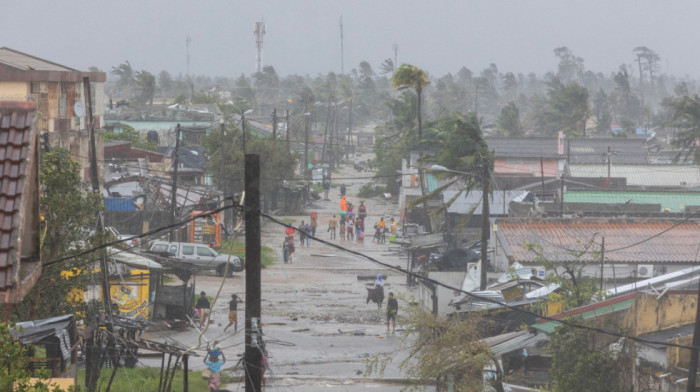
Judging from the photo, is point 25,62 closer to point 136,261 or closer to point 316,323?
point 136,261

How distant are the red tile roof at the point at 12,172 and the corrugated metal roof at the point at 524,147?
52234 millimetres

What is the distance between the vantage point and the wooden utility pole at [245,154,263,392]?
9.95 m

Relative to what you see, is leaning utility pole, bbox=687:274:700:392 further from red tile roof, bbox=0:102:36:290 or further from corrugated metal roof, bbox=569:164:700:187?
corrugated metal roof, bbox=569:164:700:187

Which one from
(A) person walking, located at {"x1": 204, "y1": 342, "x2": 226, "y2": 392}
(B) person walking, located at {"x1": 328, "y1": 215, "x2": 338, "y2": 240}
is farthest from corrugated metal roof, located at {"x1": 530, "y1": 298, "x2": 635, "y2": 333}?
(B) person walking, located at {"x1": 328, "y1": 215, "x2": 338, "y2": 240}

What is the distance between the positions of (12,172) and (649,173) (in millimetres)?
50799

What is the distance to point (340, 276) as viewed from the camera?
3384 centimetres

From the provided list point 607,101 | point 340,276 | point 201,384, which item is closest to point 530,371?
point 201,384

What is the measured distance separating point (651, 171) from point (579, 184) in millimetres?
9849

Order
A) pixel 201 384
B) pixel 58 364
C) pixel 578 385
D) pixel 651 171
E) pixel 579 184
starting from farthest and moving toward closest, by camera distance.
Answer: pixel 651 171 < pixel 579 184 < pixel 201 384 < pixel 578 385 < pixel 58 364

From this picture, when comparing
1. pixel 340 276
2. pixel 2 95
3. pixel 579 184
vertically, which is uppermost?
pixel 2 95

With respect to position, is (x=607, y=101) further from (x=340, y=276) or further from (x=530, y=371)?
(x=530, y=371)

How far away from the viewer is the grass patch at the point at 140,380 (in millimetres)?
16984

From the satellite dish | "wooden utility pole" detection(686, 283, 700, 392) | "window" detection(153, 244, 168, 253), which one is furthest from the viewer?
the satellite dish

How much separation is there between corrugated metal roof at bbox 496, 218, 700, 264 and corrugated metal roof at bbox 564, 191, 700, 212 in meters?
9.22
